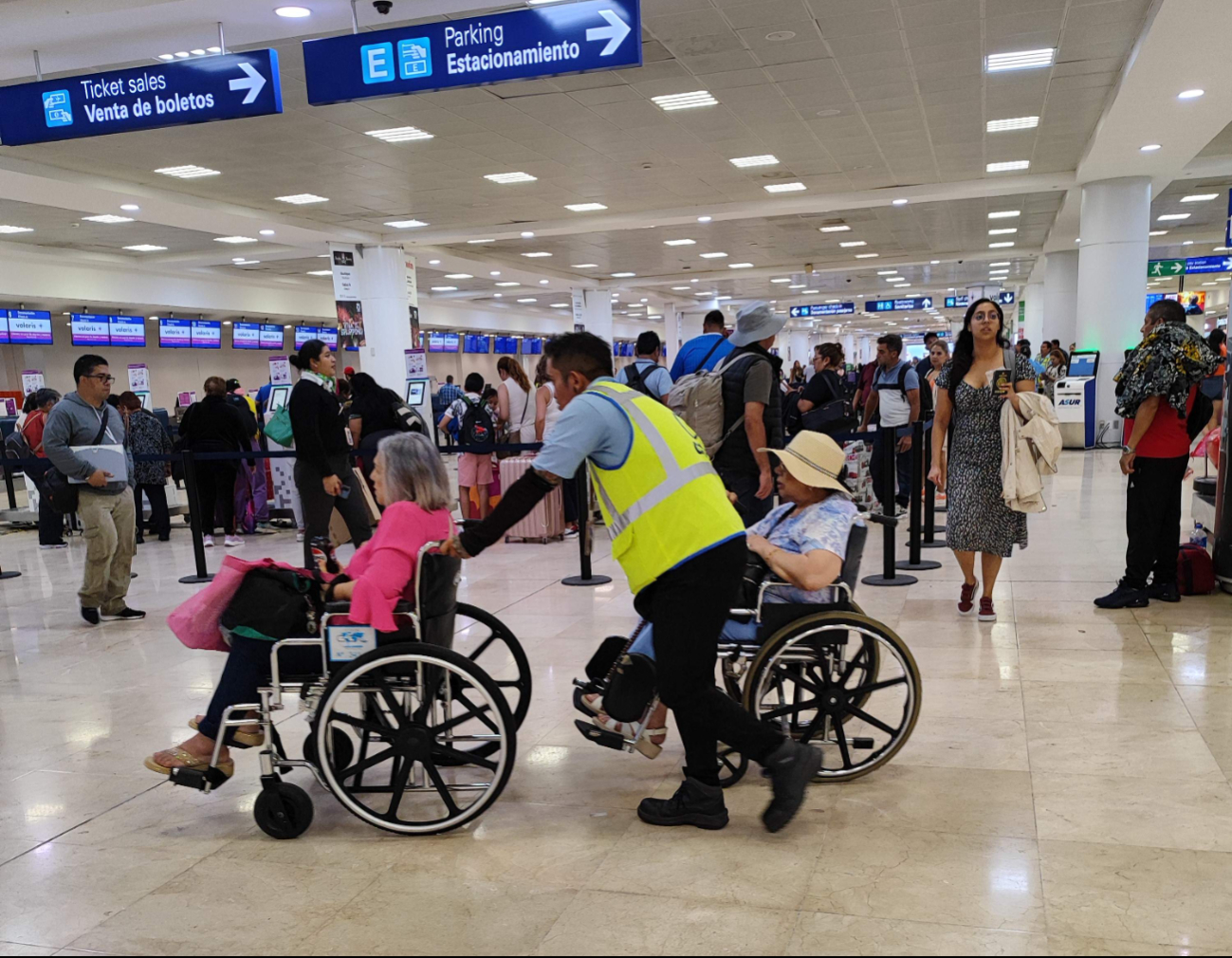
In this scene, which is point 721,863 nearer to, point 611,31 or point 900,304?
point 611,31

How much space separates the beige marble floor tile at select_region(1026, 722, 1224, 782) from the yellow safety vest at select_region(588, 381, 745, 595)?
153cm

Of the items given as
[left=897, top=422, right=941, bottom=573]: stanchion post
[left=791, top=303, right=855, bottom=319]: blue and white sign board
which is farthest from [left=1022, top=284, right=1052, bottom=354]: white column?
[left=897, top=422, right=941, bottom=573]: stanchion post

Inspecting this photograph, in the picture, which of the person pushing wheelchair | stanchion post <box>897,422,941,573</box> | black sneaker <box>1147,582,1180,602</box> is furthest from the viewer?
stanchion post <box>897,422,941,573</box>

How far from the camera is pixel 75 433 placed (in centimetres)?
570

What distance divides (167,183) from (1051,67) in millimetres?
10178

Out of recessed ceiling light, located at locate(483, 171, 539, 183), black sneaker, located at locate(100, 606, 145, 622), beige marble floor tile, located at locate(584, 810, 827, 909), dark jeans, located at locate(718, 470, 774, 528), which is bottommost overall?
black sneaker, located at locate(100, 606, 145, 622)

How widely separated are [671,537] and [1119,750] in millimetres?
1889

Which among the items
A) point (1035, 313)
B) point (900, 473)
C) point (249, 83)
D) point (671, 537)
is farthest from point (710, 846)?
point (1035, 313)

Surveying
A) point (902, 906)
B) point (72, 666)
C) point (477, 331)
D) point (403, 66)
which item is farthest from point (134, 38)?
point (477, 331)

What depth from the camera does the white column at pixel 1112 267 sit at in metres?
13.6

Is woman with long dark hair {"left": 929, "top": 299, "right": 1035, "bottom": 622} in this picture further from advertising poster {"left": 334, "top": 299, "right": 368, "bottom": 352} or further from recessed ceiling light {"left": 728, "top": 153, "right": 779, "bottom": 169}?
advertising poster {"left": 334, "top": 299, "right": 368, "bottom": 352}

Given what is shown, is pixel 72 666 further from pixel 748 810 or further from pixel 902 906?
pixel 902 906

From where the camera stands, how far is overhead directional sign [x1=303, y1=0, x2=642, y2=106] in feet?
16.9

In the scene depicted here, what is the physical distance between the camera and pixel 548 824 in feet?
9.71
